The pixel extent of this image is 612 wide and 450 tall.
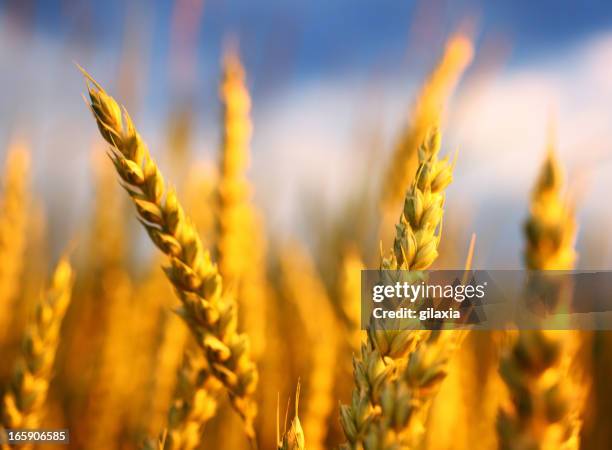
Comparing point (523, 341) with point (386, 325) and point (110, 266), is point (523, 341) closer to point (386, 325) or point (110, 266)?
point (386, 325)

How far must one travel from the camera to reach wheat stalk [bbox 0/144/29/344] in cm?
107

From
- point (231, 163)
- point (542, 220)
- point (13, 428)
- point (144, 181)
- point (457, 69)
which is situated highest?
point (457, 69)

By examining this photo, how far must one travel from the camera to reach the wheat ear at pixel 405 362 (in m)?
0.34

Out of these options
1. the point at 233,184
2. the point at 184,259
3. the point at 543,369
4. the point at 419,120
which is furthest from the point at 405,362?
the point at 419,120

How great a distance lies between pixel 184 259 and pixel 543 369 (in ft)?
1.12

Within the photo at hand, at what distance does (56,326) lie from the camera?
0.66 metres

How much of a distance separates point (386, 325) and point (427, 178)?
118mm

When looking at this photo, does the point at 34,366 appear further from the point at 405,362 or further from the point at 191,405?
the point at 405,362

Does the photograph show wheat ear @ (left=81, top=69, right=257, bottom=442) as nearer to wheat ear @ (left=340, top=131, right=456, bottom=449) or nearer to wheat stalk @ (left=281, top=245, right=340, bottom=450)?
wheat ear @ (left=340, top=131, right=456, bottom=449)

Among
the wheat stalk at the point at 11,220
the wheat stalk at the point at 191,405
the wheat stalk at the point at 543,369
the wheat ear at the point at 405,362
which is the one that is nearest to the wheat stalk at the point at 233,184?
the wheat stalk at the point at 191,405

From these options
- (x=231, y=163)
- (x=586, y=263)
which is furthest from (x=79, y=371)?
(x=586, y=263)

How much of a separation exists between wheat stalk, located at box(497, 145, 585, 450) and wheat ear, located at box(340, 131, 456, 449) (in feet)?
0.19

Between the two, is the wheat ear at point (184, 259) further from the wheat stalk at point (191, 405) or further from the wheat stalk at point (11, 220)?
the wheat stalk at point (11, 220)

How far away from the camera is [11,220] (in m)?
1.10
